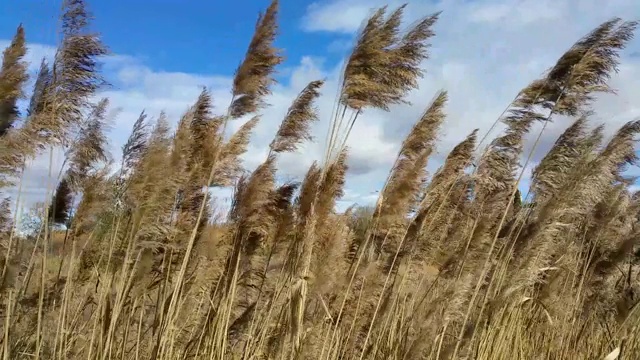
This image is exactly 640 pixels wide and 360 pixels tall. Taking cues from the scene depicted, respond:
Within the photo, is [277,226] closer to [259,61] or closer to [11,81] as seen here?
[259,61]

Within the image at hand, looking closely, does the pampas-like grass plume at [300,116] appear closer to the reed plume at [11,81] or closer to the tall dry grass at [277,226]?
the tall dry grass at [277,226]

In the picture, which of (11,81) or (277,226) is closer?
(11,81)

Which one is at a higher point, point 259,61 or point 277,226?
point 259,61

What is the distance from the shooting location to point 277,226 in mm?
4445

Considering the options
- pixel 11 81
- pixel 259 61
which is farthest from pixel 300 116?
pixel 11 81

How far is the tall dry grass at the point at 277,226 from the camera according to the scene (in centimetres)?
390

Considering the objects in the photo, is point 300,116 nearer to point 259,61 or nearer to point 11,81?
point 259,61

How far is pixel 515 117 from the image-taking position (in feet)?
15.5

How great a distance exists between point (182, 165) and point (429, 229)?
1942mm

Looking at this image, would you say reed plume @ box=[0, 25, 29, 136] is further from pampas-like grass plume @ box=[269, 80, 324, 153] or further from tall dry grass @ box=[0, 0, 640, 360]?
pampas-like grass plume @ box=[269, 80, 324, 153]

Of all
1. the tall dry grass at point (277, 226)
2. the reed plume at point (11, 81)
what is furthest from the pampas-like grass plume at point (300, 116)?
the reed plume at point (11, 81)

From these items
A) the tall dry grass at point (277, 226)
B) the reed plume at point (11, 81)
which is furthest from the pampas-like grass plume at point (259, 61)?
the reed plume at point (11, 81)

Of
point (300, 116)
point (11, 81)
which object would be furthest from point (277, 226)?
point (11, 81)

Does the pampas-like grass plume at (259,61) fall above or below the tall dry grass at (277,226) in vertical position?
above
